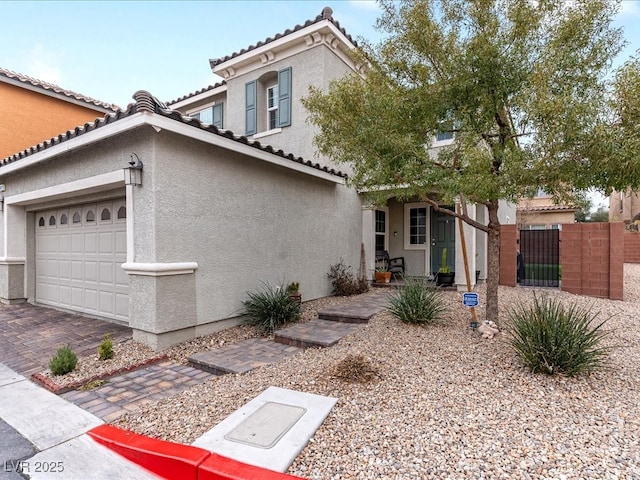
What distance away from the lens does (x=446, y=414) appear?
3.24 meters

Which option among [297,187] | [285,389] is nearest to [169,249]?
[285,389]

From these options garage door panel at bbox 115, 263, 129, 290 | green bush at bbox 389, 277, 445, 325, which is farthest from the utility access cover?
garage door panel at bbox 115, 263, 129, 290

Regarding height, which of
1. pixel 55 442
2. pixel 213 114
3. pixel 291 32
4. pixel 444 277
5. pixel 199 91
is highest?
pixel 291 32

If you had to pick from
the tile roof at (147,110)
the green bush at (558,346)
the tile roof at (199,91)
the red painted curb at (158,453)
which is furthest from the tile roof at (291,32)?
the red painted curb at (158,453)

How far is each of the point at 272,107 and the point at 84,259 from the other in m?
7.06

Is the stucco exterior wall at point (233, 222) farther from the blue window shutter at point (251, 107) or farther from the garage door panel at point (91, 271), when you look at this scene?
the blue window shutter at point (251, 107)

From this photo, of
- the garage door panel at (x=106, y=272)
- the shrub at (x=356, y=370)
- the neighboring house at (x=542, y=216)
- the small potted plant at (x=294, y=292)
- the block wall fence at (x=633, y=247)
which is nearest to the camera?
the shrub at (x=356, y=370)

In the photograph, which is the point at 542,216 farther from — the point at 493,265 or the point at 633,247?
the point at 493,265

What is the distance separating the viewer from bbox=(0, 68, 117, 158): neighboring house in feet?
37.1

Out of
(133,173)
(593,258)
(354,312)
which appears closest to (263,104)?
(133,173)

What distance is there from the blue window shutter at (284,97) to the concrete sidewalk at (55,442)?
8.73 meters

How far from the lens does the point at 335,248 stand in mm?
10016

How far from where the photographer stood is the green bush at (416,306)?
236 inches

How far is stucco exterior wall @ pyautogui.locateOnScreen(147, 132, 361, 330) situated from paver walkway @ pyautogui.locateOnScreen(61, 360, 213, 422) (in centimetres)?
134
